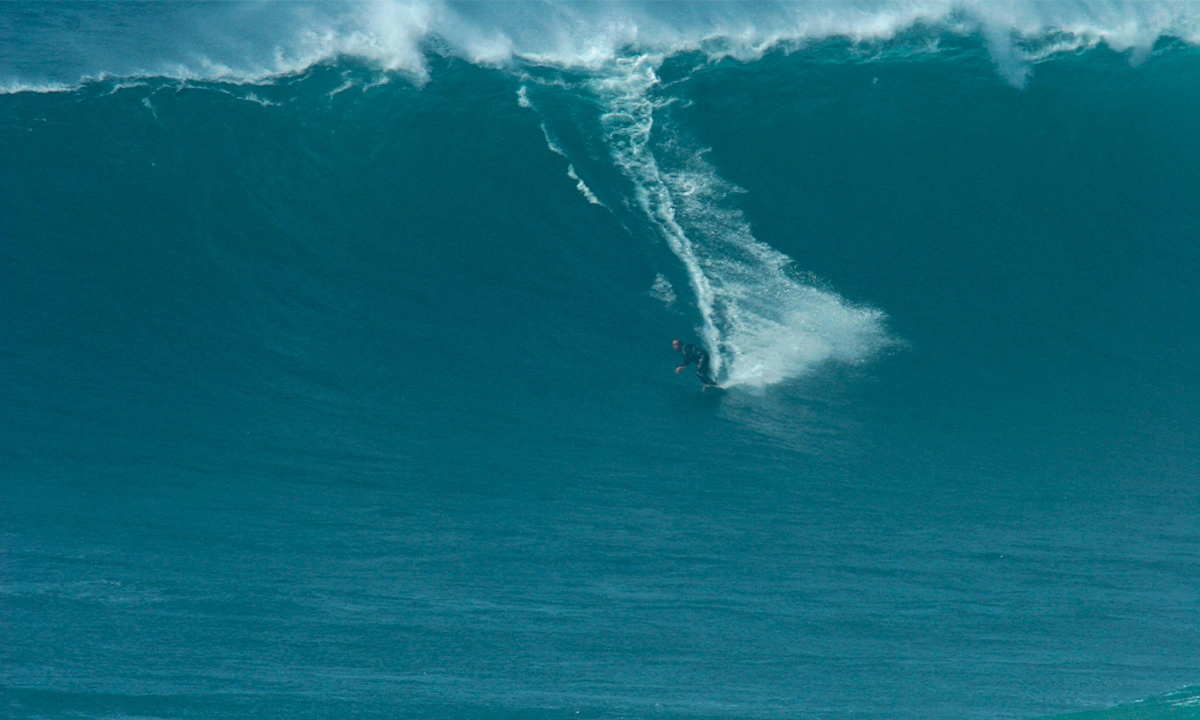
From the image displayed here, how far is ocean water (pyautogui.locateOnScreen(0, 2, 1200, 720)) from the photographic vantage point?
13336mm

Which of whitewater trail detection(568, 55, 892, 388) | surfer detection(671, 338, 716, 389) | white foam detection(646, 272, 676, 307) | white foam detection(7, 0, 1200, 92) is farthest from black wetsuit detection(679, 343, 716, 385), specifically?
white foam detection(7, 0, 1200, 92)

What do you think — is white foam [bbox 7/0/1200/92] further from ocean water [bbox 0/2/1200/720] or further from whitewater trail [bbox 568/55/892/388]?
whitewater trail [bbox 568/55/892/388]

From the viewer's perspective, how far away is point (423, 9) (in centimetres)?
2109

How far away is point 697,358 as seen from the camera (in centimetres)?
1580

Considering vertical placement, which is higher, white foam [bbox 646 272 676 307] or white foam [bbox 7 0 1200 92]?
white foam [bbox 7 0 1200 92]

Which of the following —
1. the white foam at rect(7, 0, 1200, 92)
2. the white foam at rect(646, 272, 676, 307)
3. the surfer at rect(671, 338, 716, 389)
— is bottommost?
the surfer at rect(671, 338, 716, 389)

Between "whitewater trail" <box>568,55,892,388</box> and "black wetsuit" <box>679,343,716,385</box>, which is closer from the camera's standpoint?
"black wetsuit" <box>679,343,716,385</box>

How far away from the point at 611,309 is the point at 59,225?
10008 mm

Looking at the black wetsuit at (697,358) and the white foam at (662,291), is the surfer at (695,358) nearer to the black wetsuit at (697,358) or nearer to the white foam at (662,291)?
the black wetsuit at (697,358)

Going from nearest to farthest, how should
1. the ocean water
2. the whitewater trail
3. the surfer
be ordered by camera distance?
the ocean water, the surfer, the whitewater trail

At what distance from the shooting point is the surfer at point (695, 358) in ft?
51.3

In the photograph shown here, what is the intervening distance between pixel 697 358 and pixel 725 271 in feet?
7.61

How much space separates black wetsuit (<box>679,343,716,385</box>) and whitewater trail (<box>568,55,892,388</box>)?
0.48m

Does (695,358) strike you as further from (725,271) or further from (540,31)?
(540,31)
